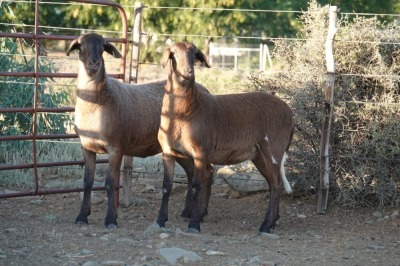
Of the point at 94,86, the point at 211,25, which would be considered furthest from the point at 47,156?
the point at 211,25

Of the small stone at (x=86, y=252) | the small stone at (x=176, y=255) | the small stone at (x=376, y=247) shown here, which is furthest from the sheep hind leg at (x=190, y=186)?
the small stone at (x=86, y=252)

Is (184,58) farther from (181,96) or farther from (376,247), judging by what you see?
(376,247)

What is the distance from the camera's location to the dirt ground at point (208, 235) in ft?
24.1

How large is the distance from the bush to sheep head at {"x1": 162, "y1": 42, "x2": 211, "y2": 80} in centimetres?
233

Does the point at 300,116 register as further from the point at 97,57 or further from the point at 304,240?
the point at 97,57

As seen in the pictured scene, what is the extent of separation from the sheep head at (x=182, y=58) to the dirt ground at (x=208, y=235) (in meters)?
1.66

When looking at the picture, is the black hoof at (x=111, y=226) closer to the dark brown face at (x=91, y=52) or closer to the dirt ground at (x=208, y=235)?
the dirt ground at (x=208, y=235)

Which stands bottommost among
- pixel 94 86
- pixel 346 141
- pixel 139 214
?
pixel 139 214

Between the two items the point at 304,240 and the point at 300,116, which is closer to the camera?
the point at 304,240

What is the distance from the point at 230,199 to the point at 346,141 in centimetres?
176

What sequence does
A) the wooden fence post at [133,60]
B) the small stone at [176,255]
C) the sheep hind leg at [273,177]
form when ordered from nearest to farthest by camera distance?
the small stone at [176,255]
the sheep hind leg at [273,177]
the wooden fence post at [133,60]

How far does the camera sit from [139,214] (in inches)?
395

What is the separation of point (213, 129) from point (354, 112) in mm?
2215

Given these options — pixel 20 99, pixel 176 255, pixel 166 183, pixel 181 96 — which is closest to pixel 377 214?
pixel 166 183
